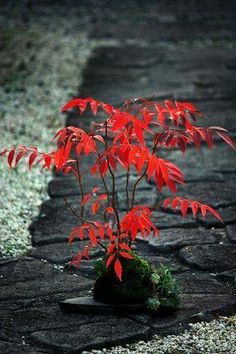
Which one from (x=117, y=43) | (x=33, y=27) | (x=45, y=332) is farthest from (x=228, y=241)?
(x=33, y=27)

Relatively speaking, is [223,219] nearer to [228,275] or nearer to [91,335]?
[228,275]

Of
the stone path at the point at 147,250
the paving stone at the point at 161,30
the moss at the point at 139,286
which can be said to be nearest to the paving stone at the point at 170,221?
the stone path at the point at 147,250

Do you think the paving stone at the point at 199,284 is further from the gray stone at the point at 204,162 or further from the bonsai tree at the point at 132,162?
the gray stone at the point at 204,162

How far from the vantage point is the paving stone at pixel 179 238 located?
15.6ft

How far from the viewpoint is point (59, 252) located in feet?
15.4

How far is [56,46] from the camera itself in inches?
449

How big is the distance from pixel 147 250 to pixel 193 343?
48.8 inches

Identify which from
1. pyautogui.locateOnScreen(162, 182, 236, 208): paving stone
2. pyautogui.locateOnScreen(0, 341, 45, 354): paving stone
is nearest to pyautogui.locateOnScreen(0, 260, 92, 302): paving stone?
pyautogui.locateOnScreen(0, 341, 45, 354): paving stone

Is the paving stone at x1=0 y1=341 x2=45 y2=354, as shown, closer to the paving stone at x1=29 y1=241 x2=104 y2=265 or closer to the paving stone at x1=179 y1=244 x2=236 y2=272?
the paving stone at x1=29 y1=241 x2=104 y2=265

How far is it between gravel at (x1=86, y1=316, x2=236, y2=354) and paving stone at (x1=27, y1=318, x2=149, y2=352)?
0.05m

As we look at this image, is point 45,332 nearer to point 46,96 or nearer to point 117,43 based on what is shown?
point 46,96

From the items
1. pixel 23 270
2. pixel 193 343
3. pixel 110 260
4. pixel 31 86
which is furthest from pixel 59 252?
pixel 31 86

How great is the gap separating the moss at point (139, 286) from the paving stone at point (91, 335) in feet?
0.46

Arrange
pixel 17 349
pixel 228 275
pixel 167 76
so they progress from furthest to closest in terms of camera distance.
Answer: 1. pixel 167 76
2. pixel 228 275
3. pixel 17 349
